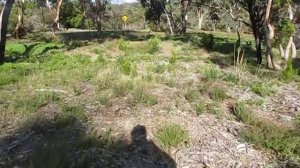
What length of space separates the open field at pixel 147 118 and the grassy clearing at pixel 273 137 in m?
0.01

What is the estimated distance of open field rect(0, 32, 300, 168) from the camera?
5223mm

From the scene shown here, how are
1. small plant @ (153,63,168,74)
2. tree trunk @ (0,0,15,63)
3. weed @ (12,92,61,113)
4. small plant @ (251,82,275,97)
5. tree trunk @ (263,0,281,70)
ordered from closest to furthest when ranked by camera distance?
1. weed @ (12,92,61,113)
2. small plant @ (251,82,275,97)
3. small plant @ (153,63,168,74)
4. tree trunk @ (263,0,281,70)
5. tree trunk @ (0,0,15,63)

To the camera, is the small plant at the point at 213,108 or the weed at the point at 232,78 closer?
the small plant at the point at 213,108

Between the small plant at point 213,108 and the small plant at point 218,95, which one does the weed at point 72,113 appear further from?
the small plant at point 218,95

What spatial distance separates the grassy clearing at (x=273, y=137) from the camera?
529 cm

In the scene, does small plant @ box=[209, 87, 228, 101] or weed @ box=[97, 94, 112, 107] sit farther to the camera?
small plant @ box=[209, 87, 228, 101]

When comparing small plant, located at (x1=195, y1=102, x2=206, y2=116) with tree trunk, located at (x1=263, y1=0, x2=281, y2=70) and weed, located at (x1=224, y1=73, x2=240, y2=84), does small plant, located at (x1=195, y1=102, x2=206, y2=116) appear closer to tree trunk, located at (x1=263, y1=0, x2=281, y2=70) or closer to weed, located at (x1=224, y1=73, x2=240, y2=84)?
weed, located at (x1=224, y1=73, x2=240, y2=84)

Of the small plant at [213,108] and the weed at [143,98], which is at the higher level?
the weed at [143,98]

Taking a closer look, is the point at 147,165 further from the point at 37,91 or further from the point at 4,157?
the point at 37,91

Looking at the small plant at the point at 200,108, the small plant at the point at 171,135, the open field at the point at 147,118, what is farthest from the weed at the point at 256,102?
the small plant at the point at 171,135

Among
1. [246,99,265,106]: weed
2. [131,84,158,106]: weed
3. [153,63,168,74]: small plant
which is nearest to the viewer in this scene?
[131,84,158,106]: weed

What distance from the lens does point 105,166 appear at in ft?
16.3

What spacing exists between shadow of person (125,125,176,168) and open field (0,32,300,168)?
1 cm

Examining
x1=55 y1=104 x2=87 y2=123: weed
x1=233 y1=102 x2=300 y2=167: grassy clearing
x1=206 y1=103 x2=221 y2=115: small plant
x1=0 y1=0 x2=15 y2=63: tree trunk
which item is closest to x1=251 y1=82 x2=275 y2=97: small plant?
x1=206 y1=103 x2=221 y2=115: small plant
